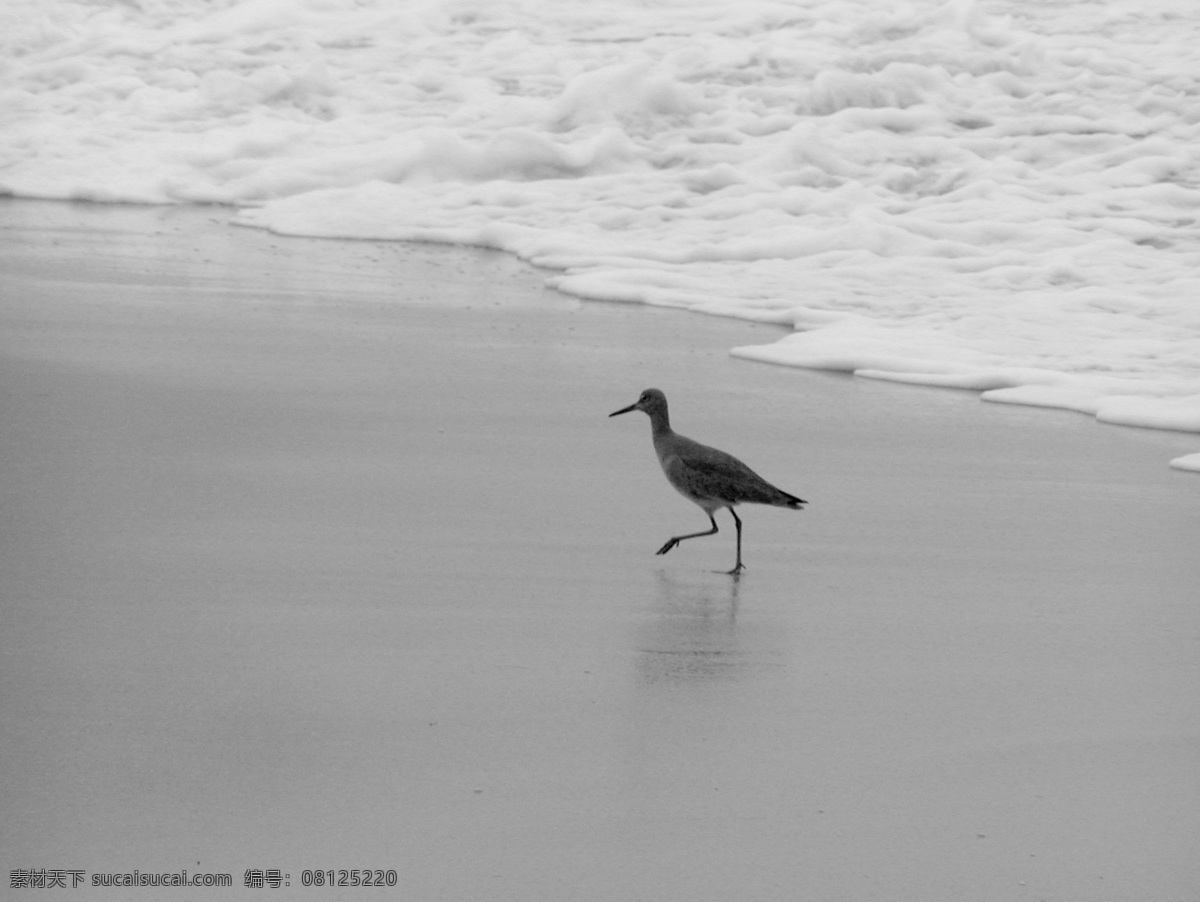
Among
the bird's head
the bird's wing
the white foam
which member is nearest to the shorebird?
the bird's wing

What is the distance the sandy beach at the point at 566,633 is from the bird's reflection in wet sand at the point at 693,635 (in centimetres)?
2

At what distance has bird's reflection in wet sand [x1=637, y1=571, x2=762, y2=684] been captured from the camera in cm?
382

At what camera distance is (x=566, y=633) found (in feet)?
13.1

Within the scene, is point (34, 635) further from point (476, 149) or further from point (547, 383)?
point (476, 149)

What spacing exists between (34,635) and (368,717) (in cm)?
85

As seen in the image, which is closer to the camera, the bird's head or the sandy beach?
the sandy beach

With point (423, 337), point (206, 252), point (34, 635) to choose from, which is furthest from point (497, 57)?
point (34, 635)

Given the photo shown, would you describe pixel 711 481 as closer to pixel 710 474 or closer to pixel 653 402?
pixel 710 474

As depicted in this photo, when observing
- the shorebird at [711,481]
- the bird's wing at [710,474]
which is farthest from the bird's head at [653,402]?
the bird's wing at [710,474]

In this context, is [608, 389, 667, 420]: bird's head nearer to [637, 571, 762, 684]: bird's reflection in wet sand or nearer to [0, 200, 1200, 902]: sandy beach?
[0, 200, 1200, 902]: sandy beach

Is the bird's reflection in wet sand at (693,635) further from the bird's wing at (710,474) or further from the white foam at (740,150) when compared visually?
the white foam at (740,150)

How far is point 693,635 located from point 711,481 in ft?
2.27

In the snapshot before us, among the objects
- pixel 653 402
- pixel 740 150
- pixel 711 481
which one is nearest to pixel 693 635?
pixel 711 481

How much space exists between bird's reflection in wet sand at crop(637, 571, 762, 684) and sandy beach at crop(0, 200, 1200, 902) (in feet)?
0.05
